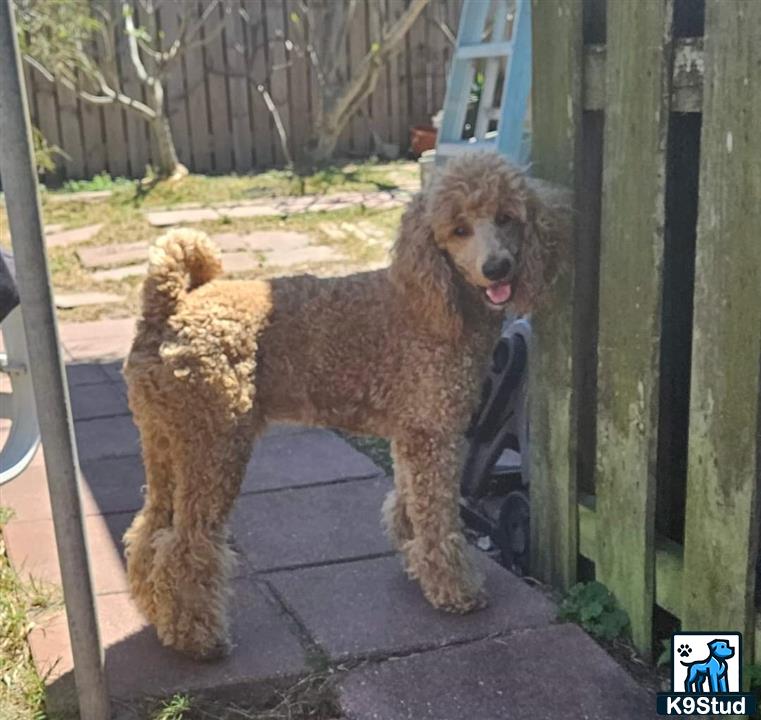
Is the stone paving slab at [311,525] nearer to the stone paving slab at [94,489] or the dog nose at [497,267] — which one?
the stone paving slab at [94,489]

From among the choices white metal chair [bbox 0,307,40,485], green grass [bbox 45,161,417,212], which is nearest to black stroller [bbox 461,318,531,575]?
white metal chair [bbox 0,307,40,485]

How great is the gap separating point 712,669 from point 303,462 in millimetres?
2094

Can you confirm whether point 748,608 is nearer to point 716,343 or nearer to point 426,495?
point 716,343

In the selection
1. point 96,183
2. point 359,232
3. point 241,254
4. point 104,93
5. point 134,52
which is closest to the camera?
point 241,254

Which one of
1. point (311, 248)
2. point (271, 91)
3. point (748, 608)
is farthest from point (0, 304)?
point (271, 91)

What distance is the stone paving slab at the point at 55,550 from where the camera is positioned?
3.27m

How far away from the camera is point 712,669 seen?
8.07ft

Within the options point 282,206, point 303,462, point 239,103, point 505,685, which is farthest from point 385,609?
point 239,103

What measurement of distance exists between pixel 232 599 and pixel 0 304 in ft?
3.43

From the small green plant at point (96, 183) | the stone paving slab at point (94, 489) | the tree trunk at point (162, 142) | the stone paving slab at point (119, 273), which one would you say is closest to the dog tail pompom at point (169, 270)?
the stone paving slab at point (94, 489)

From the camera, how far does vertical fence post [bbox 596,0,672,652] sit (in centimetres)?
247

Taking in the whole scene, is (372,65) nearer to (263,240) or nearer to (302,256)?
(263,240)

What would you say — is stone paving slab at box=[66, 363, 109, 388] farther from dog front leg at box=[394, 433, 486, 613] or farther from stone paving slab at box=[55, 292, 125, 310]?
dog front leg at box=[394, 433, 486, 613]

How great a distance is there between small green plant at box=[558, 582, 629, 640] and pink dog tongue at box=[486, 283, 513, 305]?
839 millimetres
